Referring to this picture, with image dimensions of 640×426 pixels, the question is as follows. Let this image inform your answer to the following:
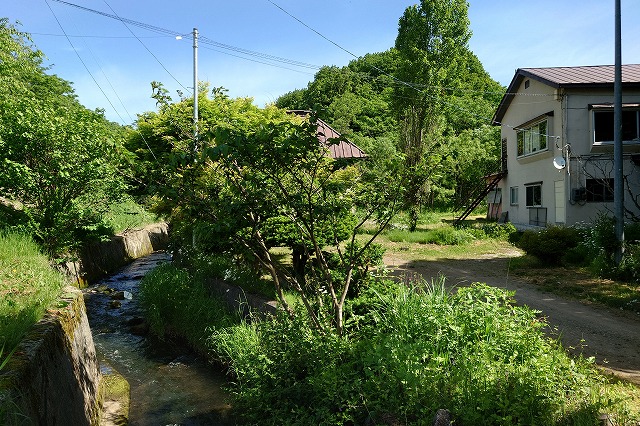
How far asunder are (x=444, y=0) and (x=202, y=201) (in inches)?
871

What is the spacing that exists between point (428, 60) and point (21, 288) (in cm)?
2181

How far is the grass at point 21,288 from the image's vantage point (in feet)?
15.2

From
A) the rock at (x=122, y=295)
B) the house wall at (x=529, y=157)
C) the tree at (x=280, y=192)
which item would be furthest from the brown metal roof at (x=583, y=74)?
the rock at (x=122, y=295)

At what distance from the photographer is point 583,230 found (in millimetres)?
14391

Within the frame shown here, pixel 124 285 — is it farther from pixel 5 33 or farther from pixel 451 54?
pixel 451 54

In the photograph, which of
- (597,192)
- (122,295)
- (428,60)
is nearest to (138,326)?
(122,295)

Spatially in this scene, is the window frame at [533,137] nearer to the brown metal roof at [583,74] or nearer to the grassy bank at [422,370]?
the brown metal roof at [583,74]

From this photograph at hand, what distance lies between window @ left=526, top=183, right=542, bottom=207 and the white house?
3.7 inches

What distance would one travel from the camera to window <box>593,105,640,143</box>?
16859 mm

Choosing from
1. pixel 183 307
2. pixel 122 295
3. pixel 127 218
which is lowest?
pixel 122 295

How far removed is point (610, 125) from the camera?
56.3ft

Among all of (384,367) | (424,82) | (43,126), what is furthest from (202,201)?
(424,82)

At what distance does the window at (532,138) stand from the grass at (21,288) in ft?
58.5

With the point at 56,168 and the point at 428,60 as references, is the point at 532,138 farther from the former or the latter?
the point at 56,168
